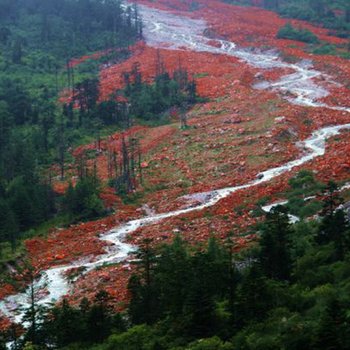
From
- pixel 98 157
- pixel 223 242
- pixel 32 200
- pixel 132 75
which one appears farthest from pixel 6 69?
pixel 223 242

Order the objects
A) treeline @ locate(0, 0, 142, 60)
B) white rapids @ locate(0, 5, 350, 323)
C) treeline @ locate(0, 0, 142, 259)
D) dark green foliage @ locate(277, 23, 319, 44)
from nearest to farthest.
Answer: white rapids @ locate(0, 5, 350, 323) → treeline @ locate(0, 0, 142, 259) → dark green foliage @ locate(277, 23, 319, 44) → treeline @ locate(0, 0, 142, 60)

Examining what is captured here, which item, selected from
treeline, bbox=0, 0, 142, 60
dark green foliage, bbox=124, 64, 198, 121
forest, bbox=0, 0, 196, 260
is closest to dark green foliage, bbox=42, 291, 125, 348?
forest, bbox=0, 0, 196, 260

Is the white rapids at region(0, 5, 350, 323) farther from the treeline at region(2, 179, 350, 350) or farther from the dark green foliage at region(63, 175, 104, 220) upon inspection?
the treeline at region(2, 179, 350, 350)

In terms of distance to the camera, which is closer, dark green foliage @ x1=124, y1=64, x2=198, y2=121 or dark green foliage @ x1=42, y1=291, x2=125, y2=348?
dark green foliage @ x1=42, y1=291, x2=125, y2=348

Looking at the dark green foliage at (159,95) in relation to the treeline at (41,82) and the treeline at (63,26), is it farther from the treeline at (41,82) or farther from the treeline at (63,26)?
the treeline at (63,26)

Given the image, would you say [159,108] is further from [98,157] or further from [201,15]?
[201,15]

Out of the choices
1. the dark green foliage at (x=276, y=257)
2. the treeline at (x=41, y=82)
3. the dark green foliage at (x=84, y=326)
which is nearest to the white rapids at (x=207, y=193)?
the treeline at (x=41, y=82)
